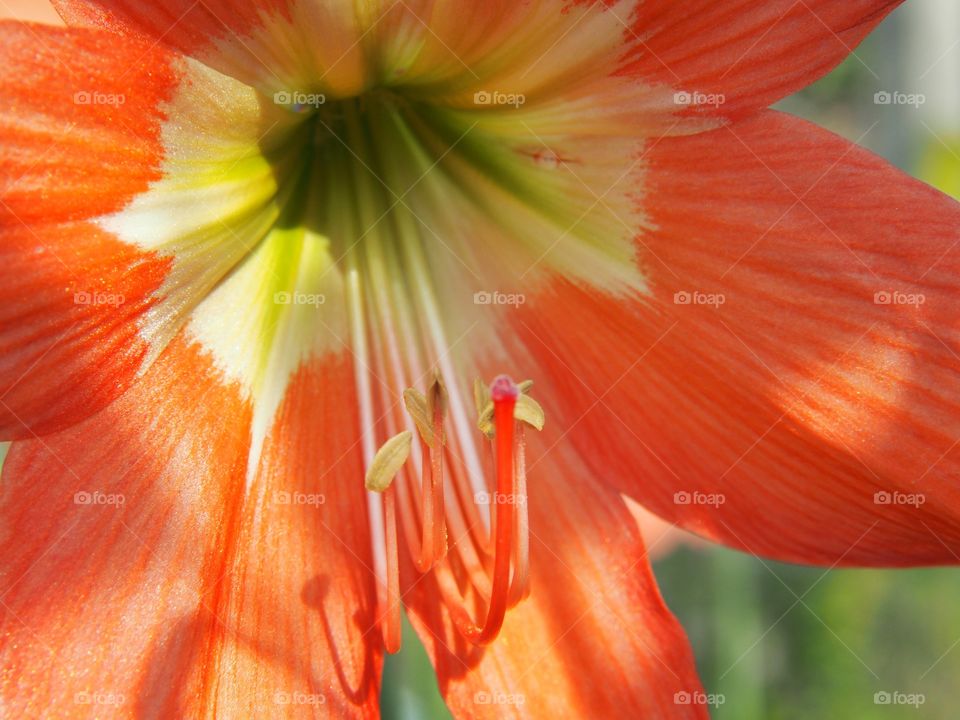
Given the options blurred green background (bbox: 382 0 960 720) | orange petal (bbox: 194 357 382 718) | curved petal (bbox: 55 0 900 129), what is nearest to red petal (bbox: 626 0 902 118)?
curved petal (bbox: 55 0 900 129)

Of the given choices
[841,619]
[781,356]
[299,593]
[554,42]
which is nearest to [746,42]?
[554,42]

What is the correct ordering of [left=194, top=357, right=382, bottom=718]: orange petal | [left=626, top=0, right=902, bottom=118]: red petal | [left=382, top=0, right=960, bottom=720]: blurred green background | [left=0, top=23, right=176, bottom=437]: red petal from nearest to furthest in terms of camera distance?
[left=0, top=23, right=176, bottom=437]: red petal
[left=626, top=0, right=902, bottom=118]: red petal
[left=194, top=357, right=382, bottom=718]: orange petal
[left=382, top=0, right=960, bottom=720]: blurred green background

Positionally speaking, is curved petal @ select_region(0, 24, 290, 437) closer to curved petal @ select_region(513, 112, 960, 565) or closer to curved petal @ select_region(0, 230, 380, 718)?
curved petal @ select_region(0, 230, 380, 718)

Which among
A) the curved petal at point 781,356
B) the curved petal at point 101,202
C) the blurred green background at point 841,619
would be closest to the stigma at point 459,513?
the curved petal at point 781,356

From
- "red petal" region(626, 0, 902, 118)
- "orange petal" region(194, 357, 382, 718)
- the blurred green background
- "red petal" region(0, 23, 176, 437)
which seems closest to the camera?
"red petal" region(0, 23, 176, 437)

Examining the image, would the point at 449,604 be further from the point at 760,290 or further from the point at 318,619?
the point at 760,290

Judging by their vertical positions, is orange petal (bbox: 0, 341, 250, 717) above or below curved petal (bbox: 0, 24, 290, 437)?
below

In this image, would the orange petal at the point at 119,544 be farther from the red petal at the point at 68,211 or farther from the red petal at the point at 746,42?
the red petal at the point at 746,42
